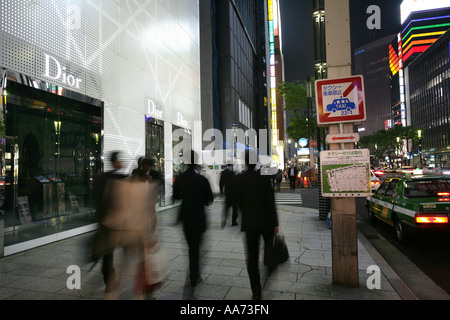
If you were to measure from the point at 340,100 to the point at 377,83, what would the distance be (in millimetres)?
191079

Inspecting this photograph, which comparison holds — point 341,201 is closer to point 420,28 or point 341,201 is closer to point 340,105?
point 340,105

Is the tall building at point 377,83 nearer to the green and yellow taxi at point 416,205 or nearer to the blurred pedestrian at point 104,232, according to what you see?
the green and yellow taxi at point 416,205

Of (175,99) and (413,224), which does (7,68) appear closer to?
(175,99)

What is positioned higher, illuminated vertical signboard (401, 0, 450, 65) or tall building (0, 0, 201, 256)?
illuminated vertical signboard (401, 0, 450, 65)

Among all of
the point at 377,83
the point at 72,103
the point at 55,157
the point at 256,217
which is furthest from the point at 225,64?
the point at 377,83

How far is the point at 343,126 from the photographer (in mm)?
4266

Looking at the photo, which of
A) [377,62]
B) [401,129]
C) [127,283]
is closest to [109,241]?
[127,283]

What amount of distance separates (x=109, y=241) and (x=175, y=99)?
10.2m

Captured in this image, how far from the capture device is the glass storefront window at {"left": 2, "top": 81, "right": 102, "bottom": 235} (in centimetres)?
783

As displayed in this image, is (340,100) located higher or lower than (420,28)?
lower

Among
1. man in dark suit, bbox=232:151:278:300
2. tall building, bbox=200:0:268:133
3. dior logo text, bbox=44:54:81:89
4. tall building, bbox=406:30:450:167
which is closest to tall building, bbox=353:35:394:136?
tall building, bbox=406:30:450:167

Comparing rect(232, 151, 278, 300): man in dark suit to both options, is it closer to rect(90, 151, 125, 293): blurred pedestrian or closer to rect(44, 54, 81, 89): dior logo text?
rect(90, 151, 125, 293): blurred pedestrian

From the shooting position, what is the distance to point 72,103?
26.3ft

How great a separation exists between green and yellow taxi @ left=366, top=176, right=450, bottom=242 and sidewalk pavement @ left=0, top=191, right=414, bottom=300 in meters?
0.98
